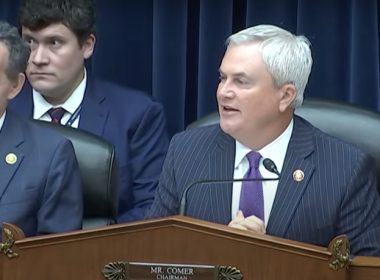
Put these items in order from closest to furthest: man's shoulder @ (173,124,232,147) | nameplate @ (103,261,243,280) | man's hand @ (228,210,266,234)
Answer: nameplate @ (103,261,243,280), man's hand @ (228,210,266,234), man's shoulder @ (173,124,232,147)

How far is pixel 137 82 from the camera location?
10.8ft

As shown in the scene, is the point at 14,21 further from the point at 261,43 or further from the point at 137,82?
the point at 261,43

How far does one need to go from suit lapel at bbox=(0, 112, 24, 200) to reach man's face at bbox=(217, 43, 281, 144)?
0.43m

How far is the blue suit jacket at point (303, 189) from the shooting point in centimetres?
211

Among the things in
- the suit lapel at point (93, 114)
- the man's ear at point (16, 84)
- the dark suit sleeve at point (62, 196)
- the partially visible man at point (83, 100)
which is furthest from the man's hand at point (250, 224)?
the suit lapel at point (93, 114)

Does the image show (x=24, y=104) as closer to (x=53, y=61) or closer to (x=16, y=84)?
(x=53, y=61)

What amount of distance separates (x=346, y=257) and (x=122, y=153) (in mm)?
1282

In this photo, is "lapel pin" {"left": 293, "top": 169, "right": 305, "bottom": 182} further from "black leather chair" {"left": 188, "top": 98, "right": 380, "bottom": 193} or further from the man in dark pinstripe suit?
"black leather chair" {"left": 188, "top": 98, "right": 380, "bottom": 193}

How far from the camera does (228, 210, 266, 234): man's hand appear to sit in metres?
1.96

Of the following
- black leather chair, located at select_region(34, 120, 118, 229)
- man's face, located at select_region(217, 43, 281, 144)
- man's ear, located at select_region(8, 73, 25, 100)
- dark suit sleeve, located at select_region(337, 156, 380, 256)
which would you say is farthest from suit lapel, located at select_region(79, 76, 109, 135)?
dark suit sleeve, located at select_region(337, 156, 380, 256)

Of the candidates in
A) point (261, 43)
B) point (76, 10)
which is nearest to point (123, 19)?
point (76, 10)

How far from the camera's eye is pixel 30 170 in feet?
7.33

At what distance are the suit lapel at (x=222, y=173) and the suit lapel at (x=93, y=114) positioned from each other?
0.59m

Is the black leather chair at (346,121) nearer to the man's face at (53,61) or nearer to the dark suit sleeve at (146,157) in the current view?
the dark suit sleeve at (146,157)
